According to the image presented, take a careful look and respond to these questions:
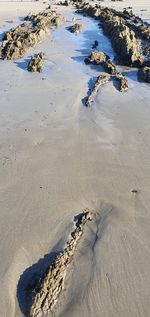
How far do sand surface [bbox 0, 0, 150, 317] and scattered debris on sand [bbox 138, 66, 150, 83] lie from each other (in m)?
0.40

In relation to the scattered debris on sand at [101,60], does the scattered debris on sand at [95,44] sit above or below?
above

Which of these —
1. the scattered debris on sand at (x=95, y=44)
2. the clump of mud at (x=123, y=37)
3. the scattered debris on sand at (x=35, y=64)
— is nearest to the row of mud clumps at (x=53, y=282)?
the scattered debris on sand at (x=35, y=64)

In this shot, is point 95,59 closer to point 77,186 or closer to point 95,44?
point 95,44

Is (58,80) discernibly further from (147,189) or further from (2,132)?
(147,189)

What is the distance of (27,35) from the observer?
722 inches

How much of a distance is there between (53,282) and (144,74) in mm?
9275

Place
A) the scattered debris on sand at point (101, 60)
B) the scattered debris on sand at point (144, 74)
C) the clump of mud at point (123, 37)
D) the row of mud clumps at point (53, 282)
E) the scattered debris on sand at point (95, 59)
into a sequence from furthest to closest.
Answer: the clump of mud at point (123, 37) < the scattered debris on sand at point (95, 59) < the scattered debris on sand at point (101, 60) < the scattered debris on sand at point (144, 74) < the row of mud clumps at point (53, 282)

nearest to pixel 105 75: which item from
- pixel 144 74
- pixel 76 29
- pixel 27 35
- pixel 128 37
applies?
pixel 144 74

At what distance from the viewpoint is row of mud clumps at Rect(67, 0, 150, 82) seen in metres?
15.3

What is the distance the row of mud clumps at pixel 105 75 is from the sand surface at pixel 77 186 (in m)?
0.23

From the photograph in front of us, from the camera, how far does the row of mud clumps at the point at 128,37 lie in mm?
15256

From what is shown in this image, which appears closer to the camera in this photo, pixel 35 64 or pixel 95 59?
pixel 35 64

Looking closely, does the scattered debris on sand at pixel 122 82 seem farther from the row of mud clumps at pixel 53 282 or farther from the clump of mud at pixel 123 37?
the row of mud clumps at pixel 53 282

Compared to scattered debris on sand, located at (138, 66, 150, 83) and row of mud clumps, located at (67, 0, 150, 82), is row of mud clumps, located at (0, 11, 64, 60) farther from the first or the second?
scattered debris on sand, located at (138, 66, 150, 83)
